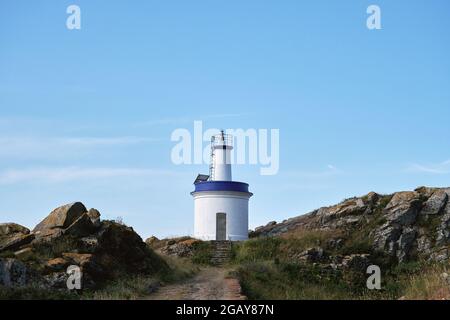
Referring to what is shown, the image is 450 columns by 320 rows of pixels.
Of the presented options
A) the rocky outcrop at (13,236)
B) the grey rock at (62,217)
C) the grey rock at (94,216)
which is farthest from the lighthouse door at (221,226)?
the rocky outcrop at (13,236)

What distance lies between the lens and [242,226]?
101ft

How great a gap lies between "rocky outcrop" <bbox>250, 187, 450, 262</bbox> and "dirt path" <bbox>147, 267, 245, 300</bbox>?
30.7ft

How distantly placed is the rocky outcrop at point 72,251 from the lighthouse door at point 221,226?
11594 millimetres

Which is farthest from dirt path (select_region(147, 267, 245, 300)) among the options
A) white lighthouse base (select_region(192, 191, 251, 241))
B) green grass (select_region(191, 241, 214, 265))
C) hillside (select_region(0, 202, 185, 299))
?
white lighthouse base (select_region(192, 191, 251, 241))

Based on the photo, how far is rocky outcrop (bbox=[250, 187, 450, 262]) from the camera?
85.2ft

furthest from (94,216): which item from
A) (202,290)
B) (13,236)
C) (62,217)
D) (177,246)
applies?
(177,246)

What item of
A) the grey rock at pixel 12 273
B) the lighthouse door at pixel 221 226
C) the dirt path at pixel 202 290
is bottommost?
the dirt path at pixel 202 290

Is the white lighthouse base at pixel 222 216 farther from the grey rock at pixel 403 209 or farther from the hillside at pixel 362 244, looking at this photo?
the grey rock at pixel 403 209

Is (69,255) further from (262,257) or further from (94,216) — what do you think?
(262,257)

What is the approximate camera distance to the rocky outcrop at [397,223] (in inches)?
1022

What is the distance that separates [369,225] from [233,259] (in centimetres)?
724

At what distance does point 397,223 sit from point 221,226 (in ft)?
31.7
